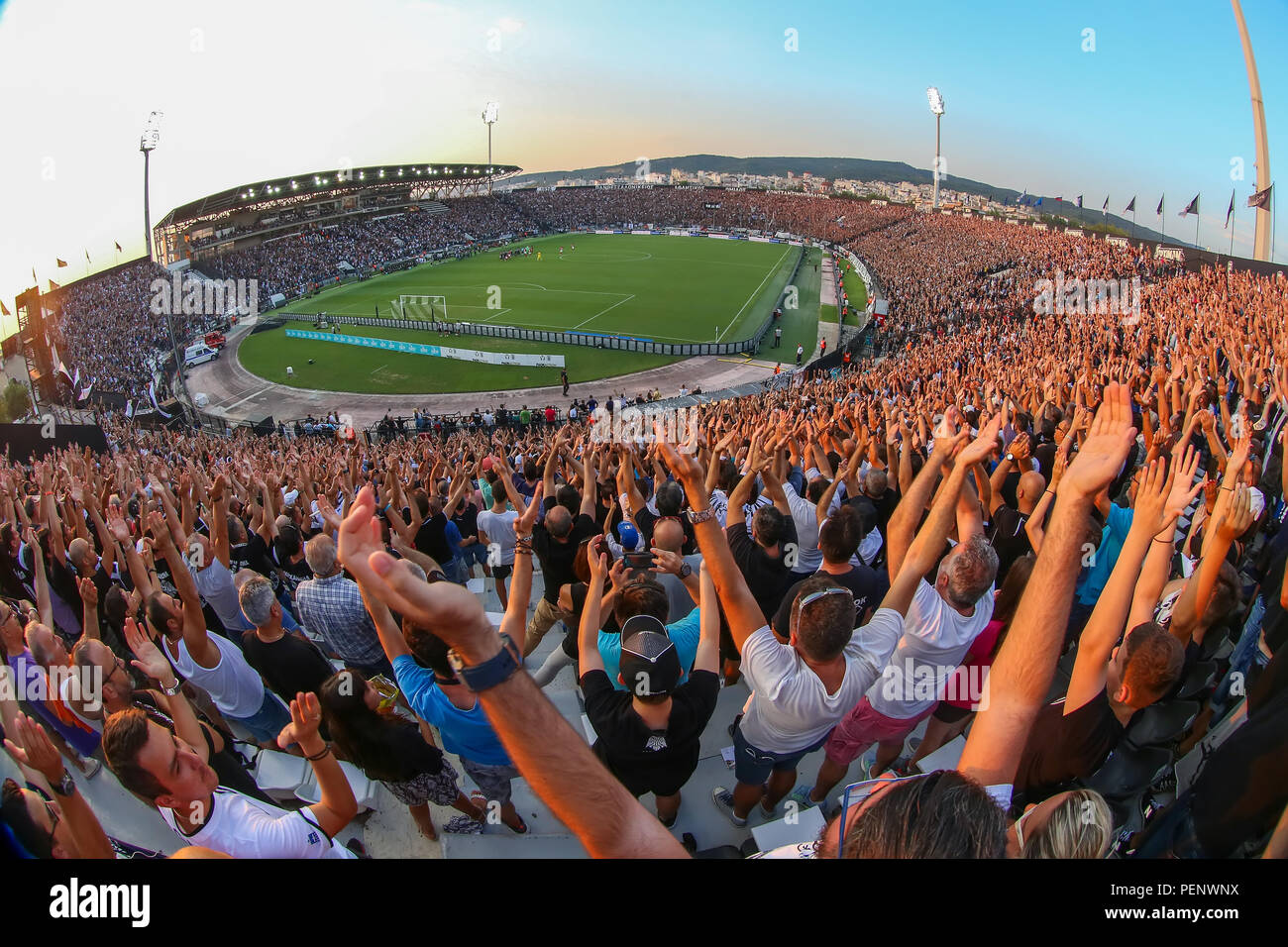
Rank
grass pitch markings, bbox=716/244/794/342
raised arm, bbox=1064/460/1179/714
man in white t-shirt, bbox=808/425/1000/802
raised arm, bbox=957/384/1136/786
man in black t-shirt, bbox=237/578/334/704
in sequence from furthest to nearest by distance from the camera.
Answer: grass pitch markings, bbox=716/244/794/342
man in black t-shirt, bbox=237/578/334/704
man in white t-shirt, bbox=808/425/1000/802
raised arm, bbox=1064/460/1179/714
raised arm, bbox=957/384/1136/786

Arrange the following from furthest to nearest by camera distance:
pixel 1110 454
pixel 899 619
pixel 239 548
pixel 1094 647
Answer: pixel 239 548 < pixel 899 619 < pixel 1094 647 < pixel 1110 454

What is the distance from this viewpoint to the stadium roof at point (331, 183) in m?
63.8

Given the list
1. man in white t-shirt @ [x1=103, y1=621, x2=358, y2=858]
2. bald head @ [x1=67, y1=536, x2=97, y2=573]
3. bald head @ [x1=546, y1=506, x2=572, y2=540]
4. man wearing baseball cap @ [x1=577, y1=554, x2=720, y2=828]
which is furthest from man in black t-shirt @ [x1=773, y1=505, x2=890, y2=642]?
bald head @ [x1=67, y1=536, x2=97, y2=573]

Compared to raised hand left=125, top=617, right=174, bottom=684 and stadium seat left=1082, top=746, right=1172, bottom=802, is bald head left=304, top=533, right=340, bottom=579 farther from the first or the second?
stadium seat left=1082, top=746, right=1172, bottom=802

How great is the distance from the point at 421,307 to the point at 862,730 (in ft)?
161

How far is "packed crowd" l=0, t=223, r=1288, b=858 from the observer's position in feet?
6.24

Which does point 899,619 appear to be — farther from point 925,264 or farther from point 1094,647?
point 925,264

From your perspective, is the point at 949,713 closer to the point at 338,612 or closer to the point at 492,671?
the point at 492,671

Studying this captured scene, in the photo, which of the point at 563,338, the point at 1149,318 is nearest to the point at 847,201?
the point at 563,338

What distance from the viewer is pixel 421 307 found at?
47.8 metres

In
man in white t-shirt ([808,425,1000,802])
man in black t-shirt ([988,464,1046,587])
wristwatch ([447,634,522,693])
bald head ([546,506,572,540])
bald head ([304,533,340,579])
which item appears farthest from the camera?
bald head ([546,506,572,540])

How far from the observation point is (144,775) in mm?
2404

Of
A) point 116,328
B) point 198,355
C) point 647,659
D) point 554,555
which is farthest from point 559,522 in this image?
point 116,328

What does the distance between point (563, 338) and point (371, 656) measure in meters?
34.7
